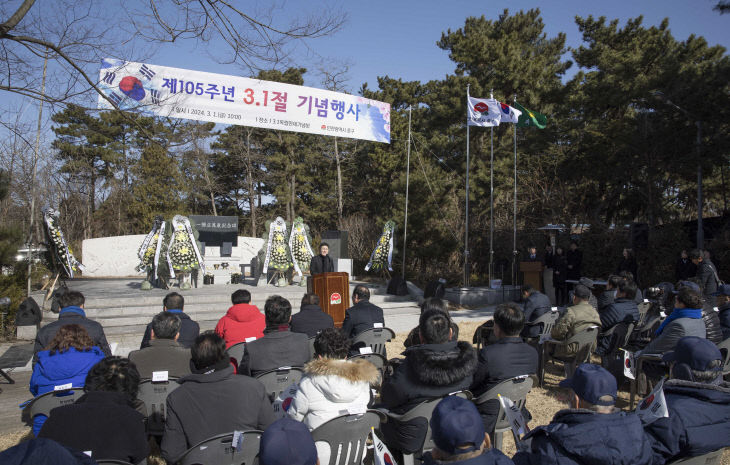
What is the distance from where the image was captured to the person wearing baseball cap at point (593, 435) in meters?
2.04

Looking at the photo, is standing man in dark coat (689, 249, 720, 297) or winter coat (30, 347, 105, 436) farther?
standing man in dark coat (689, 249, 720, 297)

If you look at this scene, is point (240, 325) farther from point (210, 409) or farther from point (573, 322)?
point (573, 322)

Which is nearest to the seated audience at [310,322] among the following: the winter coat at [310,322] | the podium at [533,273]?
the winter coat at [310,322]

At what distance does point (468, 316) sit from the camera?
1118cm

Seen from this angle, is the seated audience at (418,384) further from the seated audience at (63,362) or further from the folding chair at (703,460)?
the seated audience at (63,362)

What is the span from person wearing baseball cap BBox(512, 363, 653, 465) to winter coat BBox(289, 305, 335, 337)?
9.83 ft

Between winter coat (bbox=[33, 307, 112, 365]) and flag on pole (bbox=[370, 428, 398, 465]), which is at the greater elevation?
winter coat (bbox=[33, 307, 112, 365])

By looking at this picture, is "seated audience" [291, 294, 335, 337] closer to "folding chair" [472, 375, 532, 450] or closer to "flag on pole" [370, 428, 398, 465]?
"folding chair" [472, 375, 532, 450]

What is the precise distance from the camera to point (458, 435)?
1.77 m

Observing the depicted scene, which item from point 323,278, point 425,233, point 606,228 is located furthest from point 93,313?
point 606,228

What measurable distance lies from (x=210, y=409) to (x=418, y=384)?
1.17 metres

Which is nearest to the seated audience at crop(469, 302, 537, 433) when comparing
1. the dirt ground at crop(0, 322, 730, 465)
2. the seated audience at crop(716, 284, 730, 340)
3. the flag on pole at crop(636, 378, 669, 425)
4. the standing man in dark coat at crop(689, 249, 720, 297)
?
the dirt ground at crop(0, 322, 730, 465)

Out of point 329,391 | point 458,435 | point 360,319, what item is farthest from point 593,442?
point 360,319

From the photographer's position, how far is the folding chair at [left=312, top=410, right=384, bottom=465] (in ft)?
8.21
